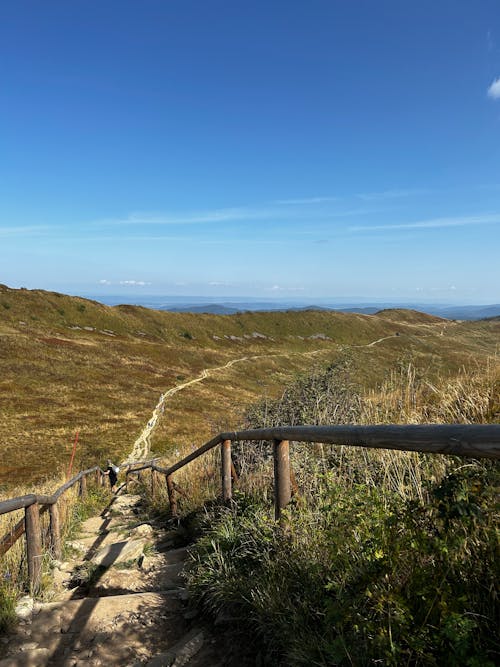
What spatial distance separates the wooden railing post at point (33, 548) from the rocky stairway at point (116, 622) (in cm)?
31

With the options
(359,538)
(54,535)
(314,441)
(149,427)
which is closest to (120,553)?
(54,535)

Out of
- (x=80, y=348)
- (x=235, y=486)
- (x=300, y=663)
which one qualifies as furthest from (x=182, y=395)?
(x=300, y=663)

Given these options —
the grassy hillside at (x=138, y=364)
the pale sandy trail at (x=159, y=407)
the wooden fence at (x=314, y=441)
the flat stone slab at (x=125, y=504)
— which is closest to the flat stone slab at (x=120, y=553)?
the wooden fence at (x=314, y=441)

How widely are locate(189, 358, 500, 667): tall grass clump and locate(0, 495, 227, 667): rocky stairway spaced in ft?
1.06

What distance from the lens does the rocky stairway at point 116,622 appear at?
332cm

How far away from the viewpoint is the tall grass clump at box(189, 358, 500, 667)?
2029 millimetres

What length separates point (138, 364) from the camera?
65.0 meters

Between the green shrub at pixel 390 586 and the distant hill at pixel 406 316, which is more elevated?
the green shrub at pixel 390 586

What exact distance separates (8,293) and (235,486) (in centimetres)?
9044

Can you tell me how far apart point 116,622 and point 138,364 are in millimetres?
63194

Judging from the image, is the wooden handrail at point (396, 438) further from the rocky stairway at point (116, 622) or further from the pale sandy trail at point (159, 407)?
the pale sandy trail at point (159, 407)

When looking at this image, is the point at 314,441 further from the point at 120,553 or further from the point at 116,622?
the point at 120,553

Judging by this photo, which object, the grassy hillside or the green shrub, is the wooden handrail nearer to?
the green shrub

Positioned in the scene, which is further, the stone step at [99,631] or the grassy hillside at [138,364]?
the grassy hillside at [138,364]
